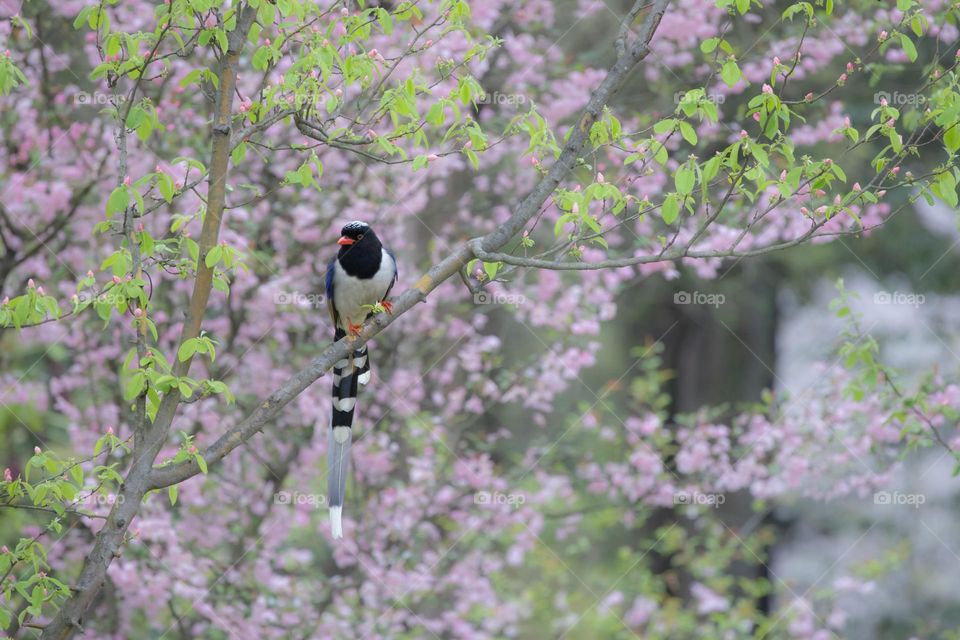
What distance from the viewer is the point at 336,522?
4.05 metres

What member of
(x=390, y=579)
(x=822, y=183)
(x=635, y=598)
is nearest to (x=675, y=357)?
(x=635, y=598)

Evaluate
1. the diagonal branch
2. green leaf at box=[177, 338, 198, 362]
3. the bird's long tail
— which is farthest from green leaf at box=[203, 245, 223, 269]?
the bird's long tail

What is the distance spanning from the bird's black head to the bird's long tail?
48 cm

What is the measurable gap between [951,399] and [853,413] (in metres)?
1.08

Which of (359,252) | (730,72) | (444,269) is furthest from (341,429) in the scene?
(730,72)

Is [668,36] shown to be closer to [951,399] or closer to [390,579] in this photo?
[951,399]

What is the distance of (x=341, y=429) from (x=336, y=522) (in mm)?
331

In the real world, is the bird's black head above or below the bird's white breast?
above

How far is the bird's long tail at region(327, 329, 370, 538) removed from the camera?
414 centimetres

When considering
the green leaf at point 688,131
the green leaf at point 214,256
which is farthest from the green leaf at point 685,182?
the green leaf at point 214,256

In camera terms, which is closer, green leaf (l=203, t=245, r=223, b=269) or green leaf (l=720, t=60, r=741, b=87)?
green leaf (l=203, t=245, r=223, b=269)

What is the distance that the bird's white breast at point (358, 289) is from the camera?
4645 mm

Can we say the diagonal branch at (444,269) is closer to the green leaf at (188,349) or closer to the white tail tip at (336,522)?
the green leaf at (188,349)

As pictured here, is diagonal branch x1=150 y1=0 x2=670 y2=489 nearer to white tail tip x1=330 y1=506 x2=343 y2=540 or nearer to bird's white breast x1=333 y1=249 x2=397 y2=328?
white tail tip x1=330 y1=506 x2=343 y2=540
